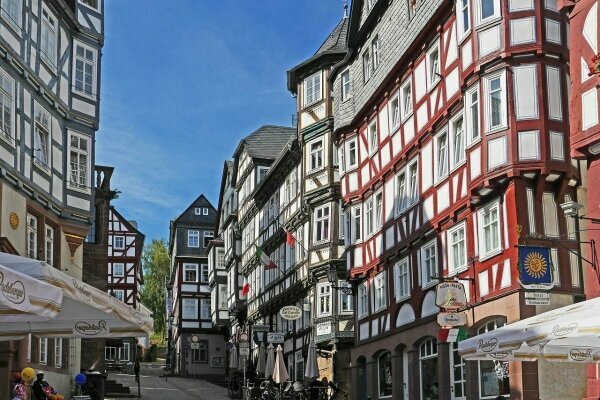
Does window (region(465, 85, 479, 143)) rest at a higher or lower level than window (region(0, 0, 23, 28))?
lower

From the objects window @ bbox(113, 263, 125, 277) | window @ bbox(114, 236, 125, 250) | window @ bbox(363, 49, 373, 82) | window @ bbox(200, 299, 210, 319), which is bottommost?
window @ bbox(200, 299, 210, 319)

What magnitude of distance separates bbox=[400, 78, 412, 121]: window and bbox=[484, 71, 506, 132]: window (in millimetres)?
6710

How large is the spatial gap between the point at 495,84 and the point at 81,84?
12.9 metres

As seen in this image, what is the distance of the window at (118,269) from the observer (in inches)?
3014

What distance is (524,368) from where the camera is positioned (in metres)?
20.7

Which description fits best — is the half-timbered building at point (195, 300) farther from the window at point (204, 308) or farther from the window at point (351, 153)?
the window at point (351, 153)

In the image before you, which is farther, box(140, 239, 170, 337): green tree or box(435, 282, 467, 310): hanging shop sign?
box(140, 239, 170, 337): green tree

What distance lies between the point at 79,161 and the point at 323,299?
15282 millimetres

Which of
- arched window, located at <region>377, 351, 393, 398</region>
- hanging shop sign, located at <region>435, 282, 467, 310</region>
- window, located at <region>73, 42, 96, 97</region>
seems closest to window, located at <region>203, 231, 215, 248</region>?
arched window, located at <region>377, 351, 393, 398</region>

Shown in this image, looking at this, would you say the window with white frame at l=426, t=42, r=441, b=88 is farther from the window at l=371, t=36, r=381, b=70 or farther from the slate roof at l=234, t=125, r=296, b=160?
the slate roof at l=234, t=125, r=296, b=160

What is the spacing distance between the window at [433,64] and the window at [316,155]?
48.4 feet

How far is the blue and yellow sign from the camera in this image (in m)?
20.1

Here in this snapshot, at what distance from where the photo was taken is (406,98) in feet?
98.3

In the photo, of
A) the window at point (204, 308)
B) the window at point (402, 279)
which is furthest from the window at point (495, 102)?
the window at point (204, 308)
